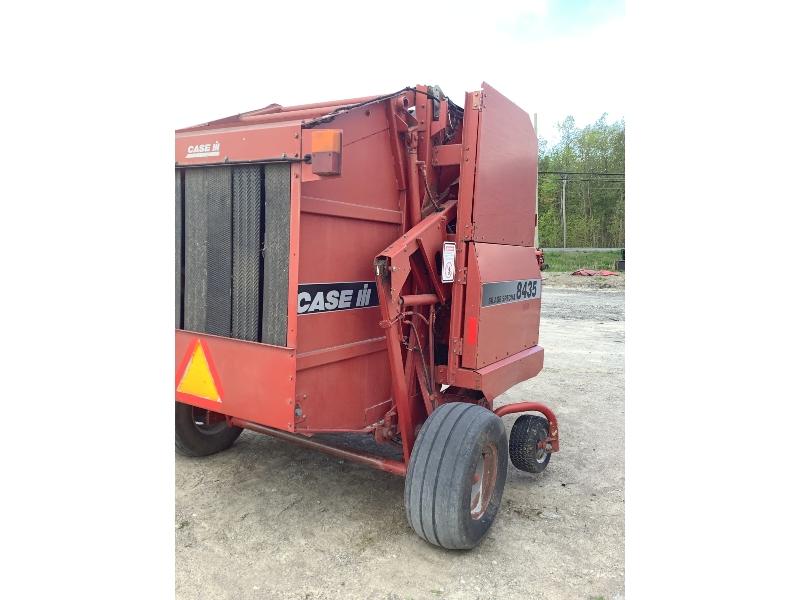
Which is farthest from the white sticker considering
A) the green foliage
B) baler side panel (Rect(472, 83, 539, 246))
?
the green foliage

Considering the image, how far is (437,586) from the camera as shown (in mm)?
2865

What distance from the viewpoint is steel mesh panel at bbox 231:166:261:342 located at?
9.46ft

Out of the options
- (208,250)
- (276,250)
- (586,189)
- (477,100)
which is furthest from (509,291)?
(586,189)

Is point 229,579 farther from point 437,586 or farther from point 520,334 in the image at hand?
point 520,334

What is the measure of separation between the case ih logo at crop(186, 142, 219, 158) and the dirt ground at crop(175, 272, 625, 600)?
2.19 m

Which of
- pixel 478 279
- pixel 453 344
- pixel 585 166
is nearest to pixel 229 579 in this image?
pixel 453 344

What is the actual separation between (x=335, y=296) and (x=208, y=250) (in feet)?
2.44

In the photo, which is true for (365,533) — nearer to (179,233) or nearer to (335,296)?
(335,296)

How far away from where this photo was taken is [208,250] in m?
3.08

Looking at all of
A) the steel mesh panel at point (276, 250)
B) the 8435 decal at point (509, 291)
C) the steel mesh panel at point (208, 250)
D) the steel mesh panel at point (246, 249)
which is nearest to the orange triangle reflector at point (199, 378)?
the steel mesh panel at point (208, 250)

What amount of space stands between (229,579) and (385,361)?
1.51 m

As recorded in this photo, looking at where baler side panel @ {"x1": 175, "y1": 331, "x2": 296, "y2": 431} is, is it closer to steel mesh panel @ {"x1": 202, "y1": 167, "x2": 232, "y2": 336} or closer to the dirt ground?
steel mesh panel @ {"x1": 202, "y1": 167, "x2": 232, "y2": 336}

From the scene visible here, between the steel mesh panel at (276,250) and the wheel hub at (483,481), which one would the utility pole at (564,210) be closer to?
the wheel hub at (483,481)

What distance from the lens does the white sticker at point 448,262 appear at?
11.7ft
